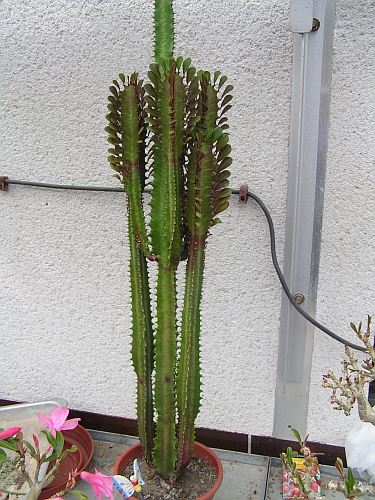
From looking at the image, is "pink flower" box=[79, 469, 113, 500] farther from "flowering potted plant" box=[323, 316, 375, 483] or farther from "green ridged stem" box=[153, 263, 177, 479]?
"flowering potted plant" box=[323, 316, 375, 483]

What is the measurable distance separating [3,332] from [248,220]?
4.24 feet

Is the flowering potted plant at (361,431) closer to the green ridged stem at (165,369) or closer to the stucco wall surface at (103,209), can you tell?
the green ridged stem at (165,369)

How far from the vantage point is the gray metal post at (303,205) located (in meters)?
1.55

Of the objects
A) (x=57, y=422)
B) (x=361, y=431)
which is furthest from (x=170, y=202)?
(x=361, y=431)

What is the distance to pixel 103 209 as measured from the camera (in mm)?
1897

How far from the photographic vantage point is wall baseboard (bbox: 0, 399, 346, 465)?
6.16 ft

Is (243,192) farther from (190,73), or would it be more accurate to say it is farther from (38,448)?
(38,448)

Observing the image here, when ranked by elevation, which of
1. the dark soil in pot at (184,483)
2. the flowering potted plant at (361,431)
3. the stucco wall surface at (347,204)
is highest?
the stucco wall surface at (347,204)

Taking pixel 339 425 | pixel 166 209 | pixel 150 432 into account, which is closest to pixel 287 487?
pixel 339 425

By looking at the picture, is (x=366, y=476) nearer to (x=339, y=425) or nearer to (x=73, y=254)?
(x=339, y=425)

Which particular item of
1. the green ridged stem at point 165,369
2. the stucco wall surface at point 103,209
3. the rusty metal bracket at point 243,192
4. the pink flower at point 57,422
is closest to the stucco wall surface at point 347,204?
the stucco wall surface at point 103,209

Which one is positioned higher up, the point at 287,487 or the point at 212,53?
the point at 212,53

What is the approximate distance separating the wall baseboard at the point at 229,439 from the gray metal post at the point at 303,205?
8cm

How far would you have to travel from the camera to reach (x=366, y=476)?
1347mm
